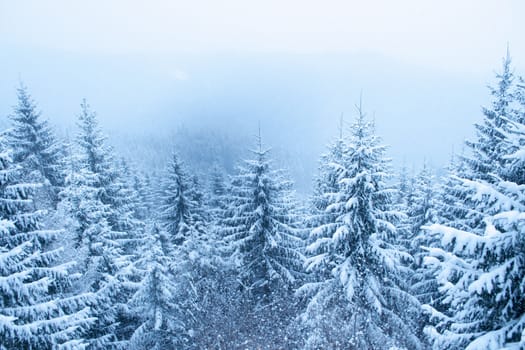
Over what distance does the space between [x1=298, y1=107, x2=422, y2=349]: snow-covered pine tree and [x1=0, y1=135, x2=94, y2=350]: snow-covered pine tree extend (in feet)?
29.0

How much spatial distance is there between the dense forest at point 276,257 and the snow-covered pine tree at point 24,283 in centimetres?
5

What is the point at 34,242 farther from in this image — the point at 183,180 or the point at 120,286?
the point at 183,180

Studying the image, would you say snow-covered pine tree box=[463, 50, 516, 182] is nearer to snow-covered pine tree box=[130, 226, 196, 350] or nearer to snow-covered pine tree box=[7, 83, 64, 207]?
snow-covered pine tree box=[130, 226, 196, 350]

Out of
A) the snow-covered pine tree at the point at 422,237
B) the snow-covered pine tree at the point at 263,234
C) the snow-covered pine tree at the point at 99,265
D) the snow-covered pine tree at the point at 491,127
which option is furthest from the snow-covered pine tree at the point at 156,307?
the snow-covered pine tree at the point at 491,127

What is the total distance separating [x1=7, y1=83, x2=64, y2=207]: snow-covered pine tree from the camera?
19672 mm

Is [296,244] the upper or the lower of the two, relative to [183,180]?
lower

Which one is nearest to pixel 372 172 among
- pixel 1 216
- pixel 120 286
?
pixel 120 286

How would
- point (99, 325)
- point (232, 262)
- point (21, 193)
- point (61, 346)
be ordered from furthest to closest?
point (232, 262) < point (99, 325) < point (21, 193) < point (61, 346)

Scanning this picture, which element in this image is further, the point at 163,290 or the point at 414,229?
the point at 414,229

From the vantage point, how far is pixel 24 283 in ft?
30.3

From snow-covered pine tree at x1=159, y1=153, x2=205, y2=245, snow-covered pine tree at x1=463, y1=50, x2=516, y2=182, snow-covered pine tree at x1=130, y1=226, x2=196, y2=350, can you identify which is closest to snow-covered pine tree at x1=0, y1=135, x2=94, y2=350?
snow-covered pine tree at x1=130, y1=226, x2=196, y2=350

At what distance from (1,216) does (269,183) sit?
12.5m

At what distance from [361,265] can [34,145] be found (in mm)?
19480

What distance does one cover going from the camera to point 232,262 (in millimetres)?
19031
